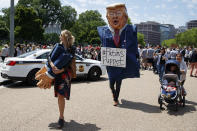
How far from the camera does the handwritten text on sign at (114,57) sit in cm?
659

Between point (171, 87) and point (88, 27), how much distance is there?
237 feet

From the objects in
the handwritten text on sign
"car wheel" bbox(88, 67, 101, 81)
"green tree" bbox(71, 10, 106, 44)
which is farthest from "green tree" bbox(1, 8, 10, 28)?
the handwritten text on sign

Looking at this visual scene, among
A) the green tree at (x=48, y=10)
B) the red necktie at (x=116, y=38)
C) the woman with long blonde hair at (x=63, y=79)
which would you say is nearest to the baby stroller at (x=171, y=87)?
the red necktie at (x=116, y=38)

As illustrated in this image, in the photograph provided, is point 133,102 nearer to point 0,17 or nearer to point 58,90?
point 58,90

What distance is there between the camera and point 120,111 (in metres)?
5.90

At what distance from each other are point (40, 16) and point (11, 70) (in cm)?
5566

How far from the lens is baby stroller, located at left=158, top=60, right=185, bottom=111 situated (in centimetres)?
582

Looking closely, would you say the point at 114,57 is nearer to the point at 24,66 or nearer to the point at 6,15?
the point at 24,66

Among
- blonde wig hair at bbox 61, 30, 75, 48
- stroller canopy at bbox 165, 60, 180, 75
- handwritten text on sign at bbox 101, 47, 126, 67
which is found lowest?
stroller canopy at bbox 165, 60, 180, 75

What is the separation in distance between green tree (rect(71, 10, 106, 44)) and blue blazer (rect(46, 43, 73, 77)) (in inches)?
2623

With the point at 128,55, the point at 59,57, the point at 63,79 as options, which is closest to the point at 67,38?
the point at 59,57

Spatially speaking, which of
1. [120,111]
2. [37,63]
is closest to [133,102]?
[120,111]

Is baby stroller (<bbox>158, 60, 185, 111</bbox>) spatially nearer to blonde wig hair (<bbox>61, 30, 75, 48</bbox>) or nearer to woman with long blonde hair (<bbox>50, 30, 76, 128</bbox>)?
woman with long blonde hair (<bbox>50, 30, 76, 128</bbox>)

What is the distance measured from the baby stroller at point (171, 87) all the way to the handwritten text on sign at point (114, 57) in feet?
3.99
